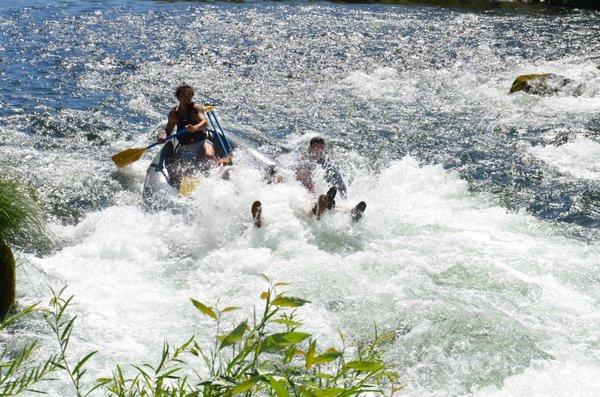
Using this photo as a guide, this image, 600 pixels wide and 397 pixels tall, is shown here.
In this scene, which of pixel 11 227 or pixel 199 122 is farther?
pixel 199 122

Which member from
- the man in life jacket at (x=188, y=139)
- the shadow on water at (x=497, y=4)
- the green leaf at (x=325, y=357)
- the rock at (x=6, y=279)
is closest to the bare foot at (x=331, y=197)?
the man in life jacket at (x=188, y=139)

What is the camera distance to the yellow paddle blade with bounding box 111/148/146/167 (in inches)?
322

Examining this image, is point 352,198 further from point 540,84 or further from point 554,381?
point 540,84

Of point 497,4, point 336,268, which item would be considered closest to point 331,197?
point 336,268

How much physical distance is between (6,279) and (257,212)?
2.29 meters

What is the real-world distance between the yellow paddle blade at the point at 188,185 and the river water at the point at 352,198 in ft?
0.50

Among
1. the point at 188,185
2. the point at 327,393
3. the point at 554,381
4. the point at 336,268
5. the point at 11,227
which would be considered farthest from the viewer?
the point at 188,185

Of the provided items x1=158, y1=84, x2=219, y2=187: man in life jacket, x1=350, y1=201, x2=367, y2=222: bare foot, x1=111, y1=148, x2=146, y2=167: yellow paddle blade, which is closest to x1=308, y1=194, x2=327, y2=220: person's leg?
x1=350, y1=201, x2=367, y2=222: bare foot

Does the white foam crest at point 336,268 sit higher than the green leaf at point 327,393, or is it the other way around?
the green leaf at point 327,393

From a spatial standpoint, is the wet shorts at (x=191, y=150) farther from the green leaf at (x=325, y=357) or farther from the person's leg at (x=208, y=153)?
the green leaf at (x=325, y=357)

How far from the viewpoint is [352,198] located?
299 inches

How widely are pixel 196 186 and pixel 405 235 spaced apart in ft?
7.04

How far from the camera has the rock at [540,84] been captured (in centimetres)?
1157

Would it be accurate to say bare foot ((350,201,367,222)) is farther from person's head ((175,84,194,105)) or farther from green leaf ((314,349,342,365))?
green leaf ((314,349,342,365))
